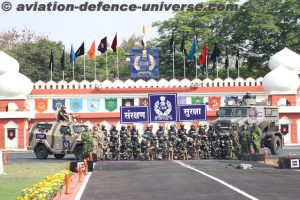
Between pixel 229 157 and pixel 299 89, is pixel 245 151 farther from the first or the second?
pixel 299 89

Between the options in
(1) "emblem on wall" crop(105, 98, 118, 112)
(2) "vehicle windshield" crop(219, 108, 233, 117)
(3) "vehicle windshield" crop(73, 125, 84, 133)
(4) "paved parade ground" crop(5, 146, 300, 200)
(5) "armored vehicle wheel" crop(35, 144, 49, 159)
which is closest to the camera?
(4) "paved parade ground" crop(5, 146, 300, 200)

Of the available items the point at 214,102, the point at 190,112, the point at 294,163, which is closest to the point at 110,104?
the point at 214,102

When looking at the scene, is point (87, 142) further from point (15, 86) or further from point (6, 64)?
point (6, 64)

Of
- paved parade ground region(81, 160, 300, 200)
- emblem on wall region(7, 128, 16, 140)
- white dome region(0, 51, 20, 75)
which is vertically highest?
white dome region(0, 51, 20, 75)

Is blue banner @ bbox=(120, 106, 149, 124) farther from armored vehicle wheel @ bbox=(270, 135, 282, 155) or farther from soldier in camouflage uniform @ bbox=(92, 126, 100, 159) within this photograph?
armored vehicle wheel @ bbox=(270, 135, 282, 155)

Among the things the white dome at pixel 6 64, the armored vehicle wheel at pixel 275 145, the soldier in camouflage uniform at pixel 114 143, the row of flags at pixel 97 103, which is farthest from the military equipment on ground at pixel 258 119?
the white dome at pixel 6 64

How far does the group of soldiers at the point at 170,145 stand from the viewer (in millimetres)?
35188

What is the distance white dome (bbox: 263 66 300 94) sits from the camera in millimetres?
56344

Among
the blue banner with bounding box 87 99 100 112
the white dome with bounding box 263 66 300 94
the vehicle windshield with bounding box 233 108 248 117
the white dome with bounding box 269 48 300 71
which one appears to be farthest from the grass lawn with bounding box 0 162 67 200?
the white dome with bounding box 269 48 300 71

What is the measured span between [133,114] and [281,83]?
803 inches

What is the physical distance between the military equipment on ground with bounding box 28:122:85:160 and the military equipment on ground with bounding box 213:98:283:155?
7147 mm

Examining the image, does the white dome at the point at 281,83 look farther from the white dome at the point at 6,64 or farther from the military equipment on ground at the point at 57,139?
the military equipment on ground at the point at 57,139

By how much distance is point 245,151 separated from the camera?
115 feet

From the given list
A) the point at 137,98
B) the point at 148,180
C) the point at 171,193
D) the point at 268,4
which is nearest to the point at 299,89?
the point at 137,98
